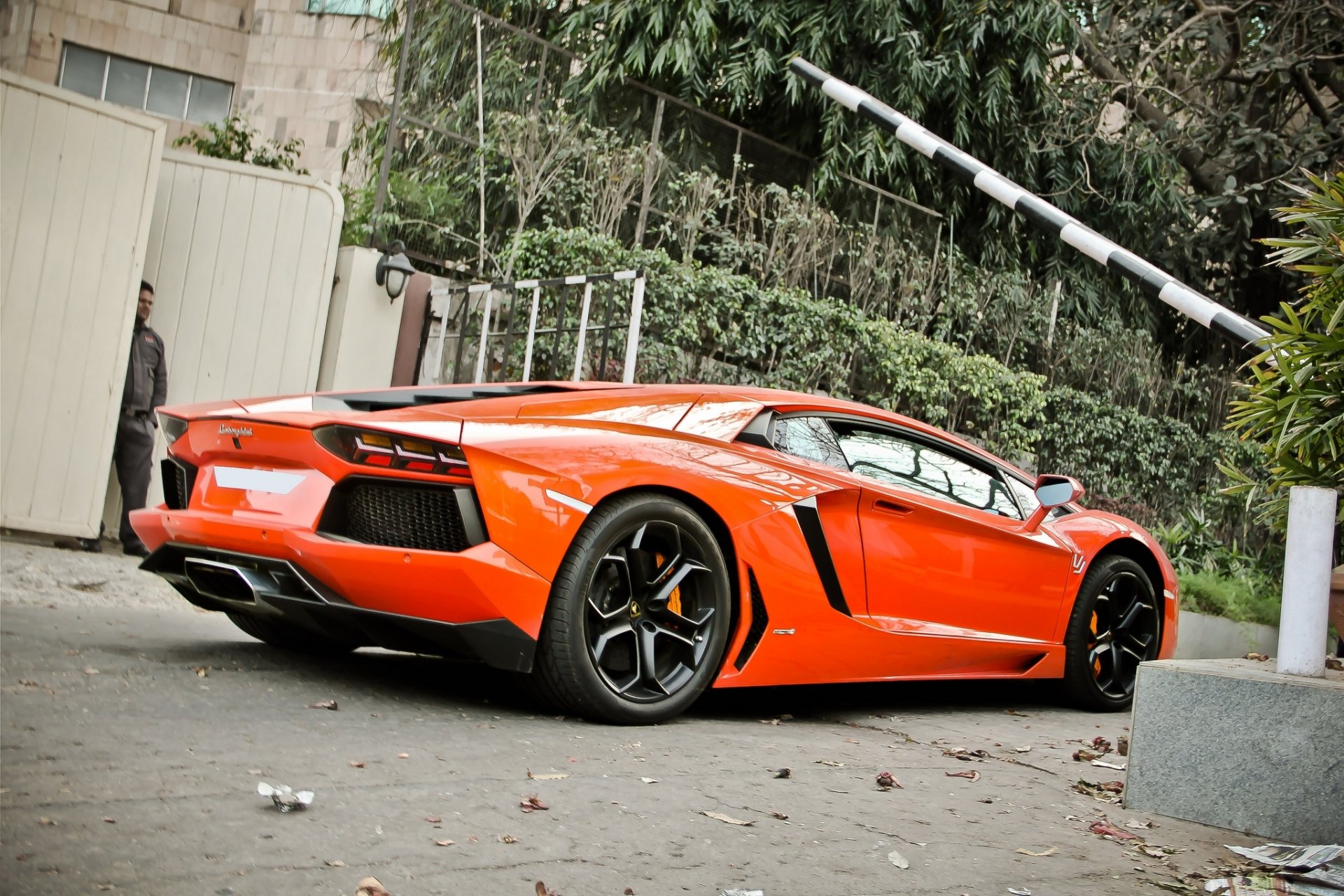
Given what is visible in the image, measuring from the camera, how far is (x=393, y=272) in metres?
8.71

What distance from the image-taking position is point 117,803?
→ 2617mm

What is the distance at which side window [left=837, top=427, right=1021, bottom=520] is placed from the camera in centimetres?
488

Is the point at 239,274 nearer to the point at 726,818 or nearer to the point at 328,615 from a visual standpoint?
the point at 328,615

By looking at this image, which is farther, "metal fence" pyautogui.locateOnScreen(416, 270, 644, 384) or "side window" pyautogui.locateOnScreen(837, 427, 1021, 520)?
"metal fence" pyautogui.locateOnScreen(416, 270, 644, 384)

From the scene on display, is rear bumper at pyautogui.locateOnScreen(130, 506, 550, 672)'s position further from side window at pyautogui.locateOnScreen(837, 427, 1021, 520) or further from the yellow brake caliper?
side window at pyautogui.locateOnScreen(837, 427, 1021, 520)

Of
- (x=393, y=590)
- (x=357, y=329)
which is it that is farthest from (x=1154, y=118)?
(x=393, y=590)

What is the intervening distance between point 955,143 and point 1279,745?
39.9 ft

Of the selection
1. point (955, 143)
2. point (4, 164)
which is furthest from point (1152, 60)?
point (4, 164)

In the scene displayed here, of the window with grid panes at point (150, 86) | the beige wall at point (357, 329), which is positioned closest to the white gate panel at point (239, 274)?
the beige wall at point (357, 329)

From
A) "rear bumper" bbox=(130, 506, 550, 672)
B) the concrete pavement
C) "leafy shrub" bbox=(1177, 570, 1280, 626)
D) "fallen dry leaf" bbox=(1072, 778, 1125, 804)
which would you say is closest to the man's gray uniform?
the concrete pavement

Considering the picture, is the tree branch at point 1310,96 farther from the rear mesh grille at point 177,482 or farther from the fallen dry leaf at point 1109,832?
the rear mesh grille at point 177,482

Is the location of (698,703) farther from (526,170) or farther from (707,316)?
(526,170)

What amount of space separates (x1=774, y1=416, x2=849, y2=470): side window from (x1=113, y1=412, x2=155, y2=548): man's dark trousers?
504cm

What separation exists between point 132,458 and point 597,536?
5259mm
